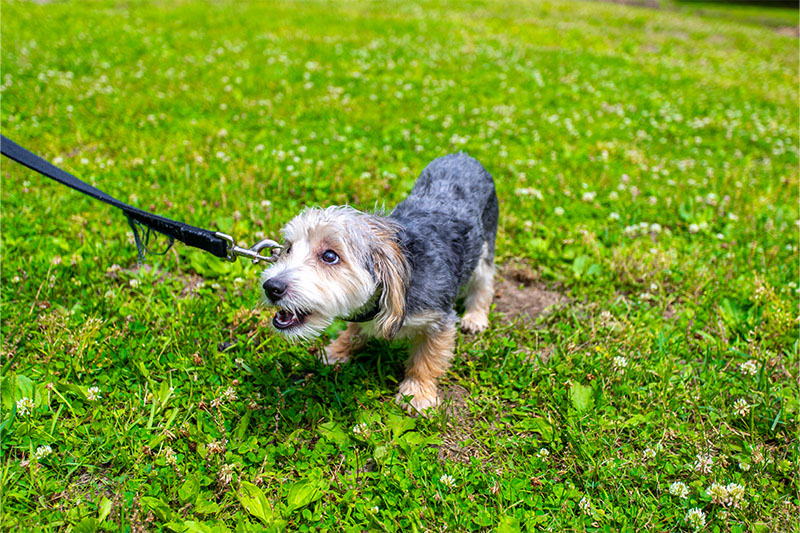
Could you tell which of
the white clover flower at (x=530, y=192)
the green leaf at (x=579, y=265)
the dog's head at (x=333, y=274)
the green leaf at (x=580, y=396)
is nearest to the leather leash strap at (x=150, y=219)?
the dog's head at (x=333, y=274)

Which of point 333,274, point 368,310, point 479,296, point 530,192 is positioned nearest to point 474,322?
point 479,296

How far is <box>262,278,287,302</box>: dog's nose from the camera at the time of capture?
118 inches

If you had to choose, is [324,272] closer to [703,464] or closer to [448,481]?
[448,481]

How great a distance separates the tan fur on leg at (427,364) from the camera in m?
3.79

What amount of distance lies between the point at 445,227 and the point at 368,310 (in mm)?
905

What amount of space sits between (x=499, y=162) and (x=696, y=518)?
5248 millimetres

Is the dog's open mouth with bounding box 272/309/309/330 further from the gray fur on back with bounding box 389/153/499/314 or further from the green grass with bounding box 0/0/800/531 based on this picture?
the green grass with bounding box 0/0/800/531

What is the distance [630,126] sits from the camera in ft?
31.0

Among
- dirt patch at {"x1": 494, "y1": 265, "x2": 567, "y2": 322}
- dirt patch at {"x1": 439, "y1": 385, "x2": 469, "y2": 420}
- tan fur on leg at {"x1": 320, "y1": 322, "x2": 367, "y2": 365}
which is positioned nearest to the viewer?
dirt patch at {"x1": 439, "y1": 385, "x2": 469, "y2": 420}

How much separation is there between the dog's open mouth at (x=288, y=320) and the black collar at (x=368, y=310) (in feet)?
1.14

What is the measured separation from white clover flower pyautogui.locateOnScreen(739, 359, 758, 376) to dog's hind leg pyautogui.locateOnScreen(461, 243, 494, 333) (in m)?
1.99

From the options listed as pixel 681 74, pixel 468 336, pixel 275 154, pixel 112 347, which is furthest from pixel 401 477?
pixel 681 74

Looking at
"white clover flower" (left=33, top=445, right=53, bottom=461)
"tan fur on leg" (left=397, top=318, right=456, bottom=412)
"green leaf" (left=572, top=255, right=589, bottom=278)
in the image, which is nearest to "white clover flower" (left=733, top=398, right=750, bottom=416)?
"green leaf" (left=572, top=255, right=589, bottom=278)

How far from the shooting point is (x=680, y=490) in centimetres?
316
